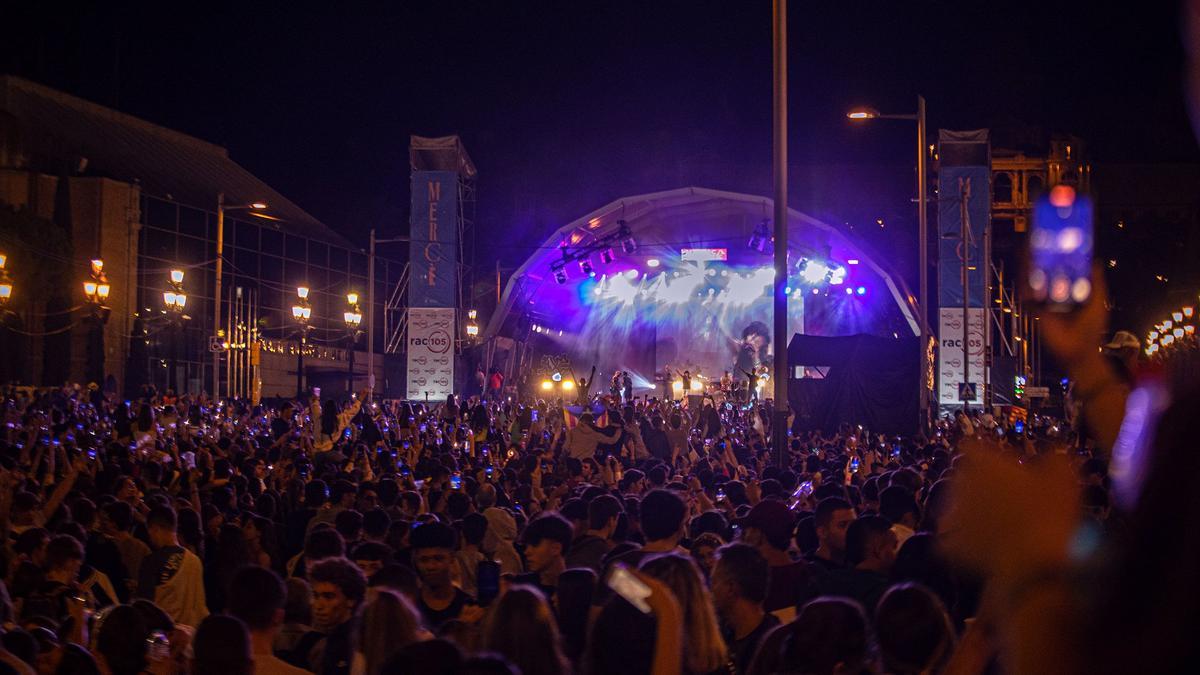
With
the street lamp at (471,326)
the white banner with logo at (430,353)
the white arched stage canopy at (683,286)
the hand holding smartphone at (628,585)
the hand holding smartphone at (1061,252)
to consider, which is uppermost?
the white arched stage canopy at (683,286)

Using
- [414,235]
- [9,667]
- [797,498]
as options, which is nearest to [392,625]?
[9,667]

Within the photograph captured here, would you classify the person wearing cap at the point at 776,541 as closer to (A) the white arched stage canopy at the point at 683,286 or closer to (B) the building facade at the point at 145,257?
(B) the building facade at the point at 145,257

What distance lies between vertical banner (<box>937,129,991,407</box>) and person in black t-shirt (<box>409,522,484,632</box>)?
28.7m

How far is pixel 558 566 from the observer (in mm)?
6930

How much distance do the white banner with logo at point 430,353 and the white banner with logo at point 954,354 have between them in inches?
566

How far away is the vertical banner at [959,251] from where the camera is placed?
3378 cm

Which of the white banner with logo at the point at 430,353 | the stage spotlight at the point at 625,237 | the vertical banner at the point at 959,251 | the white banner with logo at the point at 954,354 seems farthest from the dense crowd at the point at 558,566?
the stage spotlight at the point at 625,237

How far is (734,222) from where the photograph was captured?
1845 inches

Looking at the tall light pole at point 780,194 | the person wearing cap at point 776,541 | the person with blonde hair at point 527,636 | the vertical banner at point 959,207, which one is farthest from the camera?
the vertical banner at point 959,207

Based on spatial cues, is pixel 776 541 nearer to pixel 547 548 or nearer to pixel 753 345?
pixel 547 548

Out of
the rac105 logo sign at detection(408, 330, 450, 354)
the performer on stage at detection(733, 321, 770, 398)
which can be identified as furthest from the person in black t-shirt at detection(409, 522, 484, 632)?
the performer on stage at detection(733, 321, 770, 398)

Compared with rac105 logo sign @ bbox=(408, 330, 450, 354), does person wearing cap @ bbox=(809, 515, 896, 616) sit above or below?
below

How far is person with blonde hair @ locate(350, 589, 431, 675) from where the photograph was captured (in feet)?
14.4

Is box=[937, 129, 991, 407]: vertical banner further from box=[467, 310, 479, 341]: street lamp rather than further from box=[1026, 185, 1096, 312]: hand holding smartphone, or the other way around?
box=[1026, 185, 1096, 312]: hand holding smartphone
